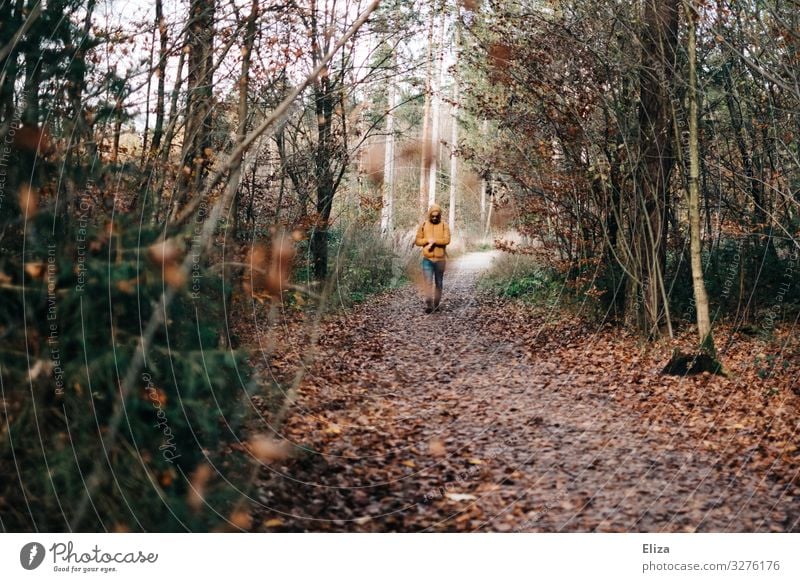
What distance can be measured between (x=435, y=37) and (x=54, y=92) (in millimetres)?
3988

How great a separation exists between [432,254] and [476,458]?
4501 mm

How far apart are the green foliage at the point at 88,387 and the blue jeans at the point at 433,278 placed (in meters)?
A: 5.86

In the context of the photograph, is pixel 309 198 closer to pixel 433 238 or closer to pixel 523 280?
pixel 433 238

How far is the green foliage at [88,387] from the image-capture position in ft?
8.07

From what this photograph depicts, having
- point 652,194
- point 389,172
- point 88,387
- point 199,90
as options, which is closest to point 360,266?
point 389,172

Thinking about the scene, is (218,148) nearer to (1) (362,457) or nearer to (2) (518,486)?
(1) (362,457)

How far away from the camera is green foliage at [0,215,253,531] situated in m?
2.46

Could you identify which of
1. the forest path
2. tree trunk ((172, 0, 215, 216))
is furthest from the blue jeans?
tree trunk ((172, 0, 215, 216))

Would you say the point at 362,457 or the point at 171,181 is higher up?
the point at 171,181

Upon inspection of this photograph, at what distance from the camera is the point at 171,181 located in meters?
3.05

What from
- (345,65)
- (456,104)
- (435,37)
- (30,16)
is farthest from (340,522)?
(456,104)

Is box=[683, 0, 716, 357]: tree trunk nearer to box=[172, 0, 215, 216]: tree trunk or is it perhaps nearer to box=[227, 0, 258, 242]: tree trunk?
box=[227, 0, 258, 242]: tree trunk

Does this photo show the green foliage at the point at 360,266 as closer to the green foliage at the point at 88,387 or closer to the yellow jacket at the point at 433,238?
the yellow jacket at the point at 433,238
